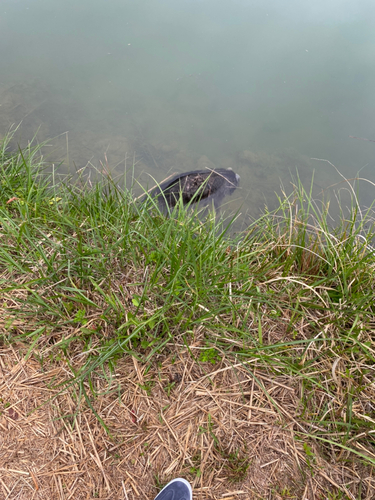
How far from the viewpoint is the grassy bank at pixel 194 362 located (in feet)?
4.08

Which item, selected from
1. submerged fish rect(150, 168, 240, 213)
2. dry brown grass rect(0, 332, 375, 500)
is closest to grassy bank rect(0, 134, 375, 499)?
dry brown grass rect(0, 332, 375, 500)

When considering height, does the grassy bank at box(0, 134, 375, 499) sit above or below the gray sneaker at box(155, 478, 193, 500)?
above

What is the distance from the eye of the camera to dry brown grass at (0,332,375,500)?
121 centimetres

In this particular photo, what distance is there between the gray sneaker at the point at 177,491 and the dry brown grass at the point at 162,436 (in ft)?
0.12

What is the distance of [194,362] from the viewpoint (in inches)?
56.3

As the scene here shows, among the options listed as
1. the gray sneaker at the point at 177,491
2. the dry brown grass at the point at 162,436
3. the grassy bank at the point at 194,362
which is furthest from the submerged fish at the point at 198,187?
the gray sneaker at the point at 177,491

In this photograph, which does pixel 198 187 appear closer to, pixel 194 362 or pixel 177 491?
pixel 194 362

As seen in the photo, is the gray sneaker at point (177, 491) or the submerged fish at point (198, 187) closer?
the gray sneaker at point (177, 491)

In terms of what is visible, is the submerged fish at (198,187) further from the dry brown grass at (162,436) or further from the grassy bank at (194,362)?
the dry brown grass at (162,436)

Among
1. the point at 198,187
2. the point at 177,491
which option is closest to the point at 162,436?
the point at 177,491

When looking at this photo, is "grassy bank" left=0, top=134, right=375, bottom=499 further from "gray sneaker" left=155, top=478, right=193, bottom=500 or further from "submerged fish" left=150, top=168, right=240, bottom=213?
"submerged fish" left=150, top=168, right=240, bottom=213

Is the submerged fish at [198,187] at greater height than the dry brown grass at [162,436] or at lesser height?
greater

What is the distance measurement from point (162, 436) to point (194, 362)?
0.32 meters

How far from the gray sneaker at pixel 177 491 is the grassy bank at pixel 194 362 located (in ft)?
0.14
